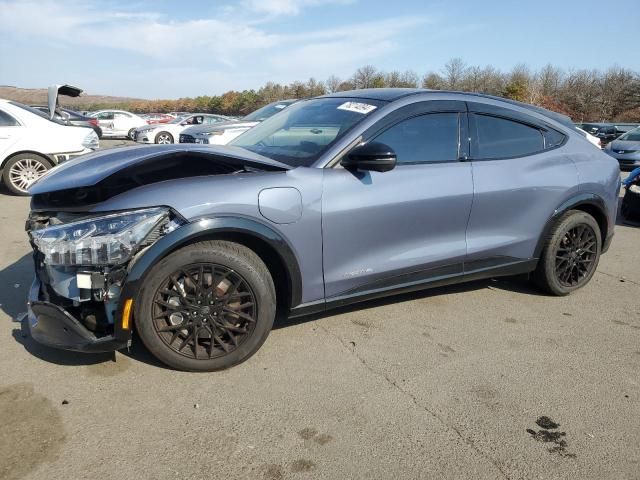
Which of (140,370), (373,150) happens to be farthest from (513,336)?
(140,370)

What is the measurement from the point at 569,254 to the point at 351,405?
2696 mm

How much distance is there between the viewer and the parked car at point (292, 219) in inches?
105

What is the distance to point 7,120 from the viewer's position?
793 centimetres

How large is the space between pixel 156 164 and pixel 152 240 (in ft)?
1.60

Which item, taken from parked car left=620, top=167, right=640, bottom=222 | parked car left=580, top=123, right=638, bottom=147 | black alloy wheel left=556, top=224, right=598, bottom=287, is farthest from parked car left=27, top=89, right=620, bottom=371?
parked car left=580, top=123, right=638, bottom=147

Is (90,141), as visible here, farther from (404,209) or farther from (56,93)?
(404,209)

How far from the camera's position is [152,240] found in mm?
2680

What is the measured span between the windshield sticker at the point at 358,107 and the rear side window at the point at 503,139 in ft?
2.80

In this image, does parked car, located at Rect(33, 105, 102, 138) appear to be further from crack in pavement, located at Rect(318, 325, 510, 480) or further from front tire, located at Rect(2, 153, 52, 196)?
crack in pavement, located at Rect(318, 325, 510, 480)

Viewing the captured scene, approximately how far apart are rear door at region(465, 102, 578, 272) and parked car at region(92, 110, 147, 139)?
22.5m

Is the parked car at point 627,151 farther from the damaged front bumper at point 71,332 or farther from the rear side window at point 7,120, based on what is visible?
the damaged front bumper at point 71,332

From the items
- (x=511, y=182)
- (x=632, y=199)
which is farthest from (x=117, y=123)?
(x=511, y=182)

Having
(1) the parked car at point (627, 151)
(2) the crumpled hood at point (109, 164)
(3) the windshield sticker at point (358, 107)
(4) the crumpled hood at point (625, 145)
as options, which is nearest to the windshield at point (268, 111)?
(3) the windshield sticker at point (358, 107)

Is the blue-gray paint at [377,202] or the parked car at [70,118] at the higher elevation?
the parked car at [70,118]
